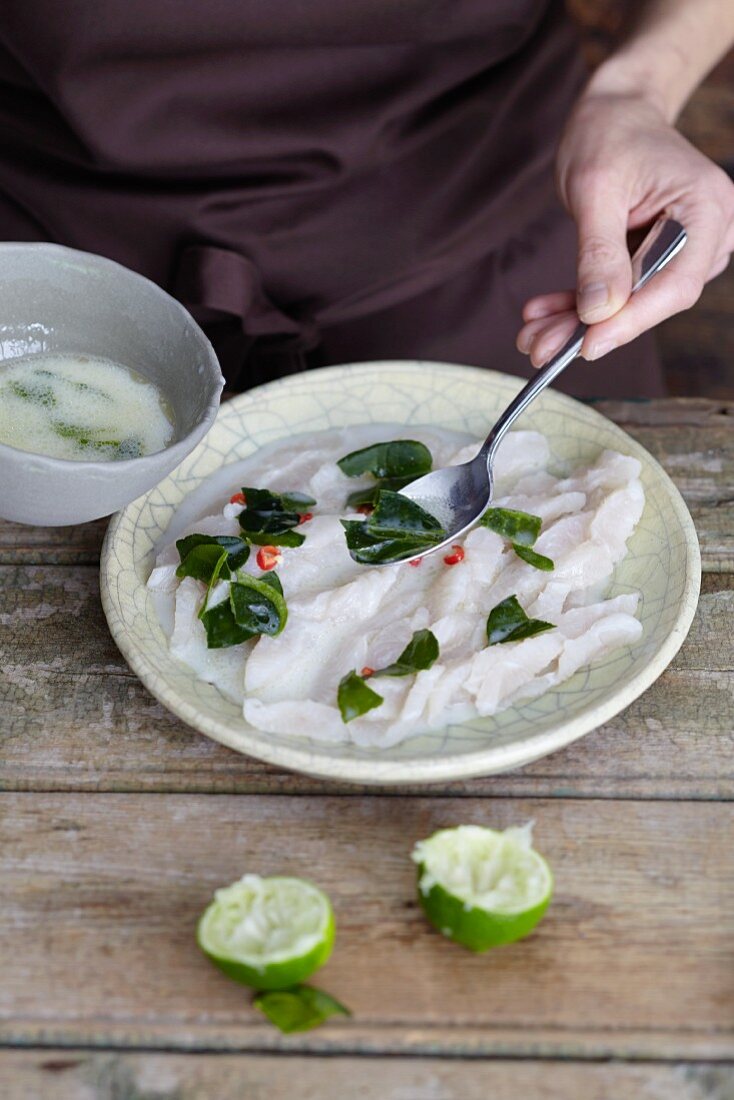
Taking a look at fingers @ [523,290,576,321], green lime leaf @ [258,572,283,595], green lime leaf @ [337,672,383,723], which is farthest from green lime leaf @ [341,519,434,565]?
fingers @ [523,290,576,321]

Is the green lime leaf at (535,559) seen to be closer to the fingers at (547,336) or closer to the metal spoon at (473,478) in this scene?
the metal spoon at (473,478)

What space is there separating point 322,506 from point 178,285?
0.56 meters

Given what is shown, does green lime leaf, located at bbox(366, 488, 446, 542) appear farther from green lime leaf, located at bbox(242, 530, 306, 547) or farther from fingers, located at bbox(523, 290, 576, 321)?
fingers, located at bbox(523, 290, 576, 321)

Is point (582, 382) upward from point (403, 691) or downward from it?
downward

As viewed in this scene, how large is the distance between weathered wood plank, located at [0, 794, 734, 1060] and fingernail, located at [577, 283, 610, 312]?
690mm

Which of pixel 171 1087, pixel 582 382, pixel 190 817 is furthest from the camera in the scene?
pixel 582 382

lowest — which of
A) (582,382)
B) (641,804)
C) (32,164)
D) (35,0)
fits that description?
(582,382)

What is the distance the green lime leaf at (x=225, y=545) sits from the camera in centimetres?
146

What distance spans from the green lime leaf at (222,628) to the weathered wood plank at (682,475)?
1.17 feet

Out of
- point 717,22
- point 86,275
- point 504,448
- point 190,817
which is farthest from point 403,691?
point 717,22

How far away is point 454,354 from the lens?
2191mm

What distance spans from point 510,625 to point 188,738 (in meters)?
0.42

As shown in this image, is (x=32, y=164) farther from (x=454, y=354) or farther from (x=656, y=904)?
(x=656, y=904)

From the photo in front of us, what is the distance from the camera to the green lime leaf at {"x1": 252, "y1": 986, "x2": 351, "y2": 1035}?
1.06m
